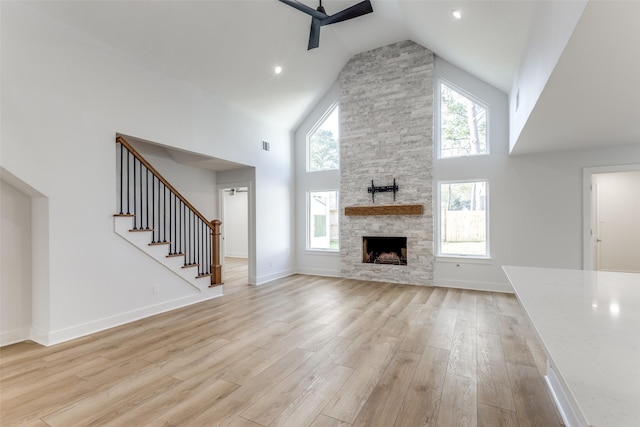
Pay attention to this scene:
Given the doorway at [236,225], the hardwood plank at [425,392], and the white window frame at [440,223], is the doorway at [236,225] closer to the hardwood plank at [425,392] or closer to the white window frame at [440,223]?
the white window frame at [440,223]

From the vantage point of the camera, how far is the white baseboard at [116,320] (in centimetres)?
319

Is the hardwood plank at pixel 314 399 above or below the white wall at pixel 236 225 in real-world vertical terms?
below

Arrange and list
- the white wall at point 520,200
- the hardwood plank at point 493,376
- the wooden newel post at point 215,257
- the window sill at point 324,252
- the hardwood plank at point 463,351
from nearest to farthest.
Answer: the hardwood plank at point 493,376 → the hardwood plank at point 463,351 → the white wall at point 520,200 → the wooden newel post at point 215,257 → the window sill at point 324,252

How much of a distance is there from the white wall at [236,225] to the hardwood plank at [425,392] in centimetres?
829

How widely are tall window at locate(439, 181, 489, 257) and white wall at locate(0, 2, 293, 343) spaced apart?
481cm

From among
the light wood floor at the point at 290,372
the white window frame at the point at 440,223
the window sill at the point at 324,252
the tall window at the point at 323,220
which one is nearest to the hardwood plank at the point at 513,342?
the light wood floor at the point at 290,372

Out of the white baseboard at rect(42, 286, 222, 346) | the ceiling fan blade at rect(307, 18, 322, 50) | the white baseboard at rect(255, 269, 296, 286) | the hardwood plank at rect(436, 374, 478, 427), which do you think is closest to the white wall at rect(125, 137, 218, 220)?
the white baseboard at rect(255, 269, 296, 286)

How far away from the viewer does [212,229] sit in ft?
17.4

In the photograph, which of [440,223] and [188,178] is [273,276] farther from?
[440,223]

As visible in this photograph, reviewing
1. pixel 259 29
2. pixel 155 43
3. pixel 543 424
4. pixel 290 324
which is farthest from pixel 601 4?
pixel 155 43

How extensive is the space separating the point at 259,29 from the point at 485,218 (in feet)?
16.6

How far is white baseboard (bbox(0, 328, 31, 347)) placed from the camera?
318cm

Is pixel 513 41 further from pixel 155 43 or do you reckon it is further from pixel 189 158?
pixel 189 158

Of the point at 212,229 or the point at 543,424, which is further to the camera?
the point at 212,229
